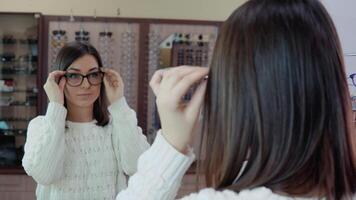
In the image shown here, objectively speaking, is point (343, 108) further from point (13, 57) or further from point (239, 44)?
point (13, 57)

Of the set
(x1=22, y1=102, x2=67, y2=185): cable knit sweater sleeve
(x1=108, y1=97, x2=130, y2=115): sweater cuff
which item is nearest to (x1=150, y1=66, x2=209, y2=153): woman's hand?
(x1=22, y1=102, x2=67, y2=185): cable knit sweater sleeve

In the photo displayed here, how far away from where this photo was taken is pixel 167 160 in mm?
727

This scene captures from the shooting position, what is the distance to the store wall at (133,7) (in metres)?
4.03

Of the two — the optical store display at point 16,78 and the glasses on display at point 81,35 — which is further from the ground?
the glasses on display at point 81,35

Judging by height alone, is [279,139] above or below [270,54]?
below

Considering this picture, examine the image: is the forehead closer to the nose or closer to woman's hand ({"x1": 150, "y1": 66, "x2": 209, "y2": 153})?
the nose

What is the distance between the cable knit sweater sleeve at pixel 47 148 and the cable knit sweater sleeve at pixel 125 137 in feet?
0.72

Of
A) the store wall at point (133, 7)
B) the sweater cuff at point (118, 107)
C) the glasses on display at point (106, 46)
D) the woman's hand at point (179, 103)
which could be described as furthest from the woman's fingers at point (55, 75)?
the store wall at point (133, 7)

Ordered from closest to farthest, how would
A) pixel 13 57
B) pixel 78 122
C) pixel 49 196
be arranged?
pixel 49 196 < pixel 78 122 < pixel 13 57

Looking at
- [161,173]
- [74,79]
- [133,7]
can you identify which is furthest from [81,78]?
[133,7]

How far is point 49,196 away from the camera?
1.68 metres

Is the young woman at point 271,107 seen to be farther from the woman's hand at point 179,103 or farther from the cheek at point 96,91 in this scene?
the cheek at point 96,91

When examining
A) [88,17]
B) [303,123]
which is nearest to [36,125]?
[303,123]

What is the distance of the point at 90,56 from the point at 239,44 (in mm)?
1310
